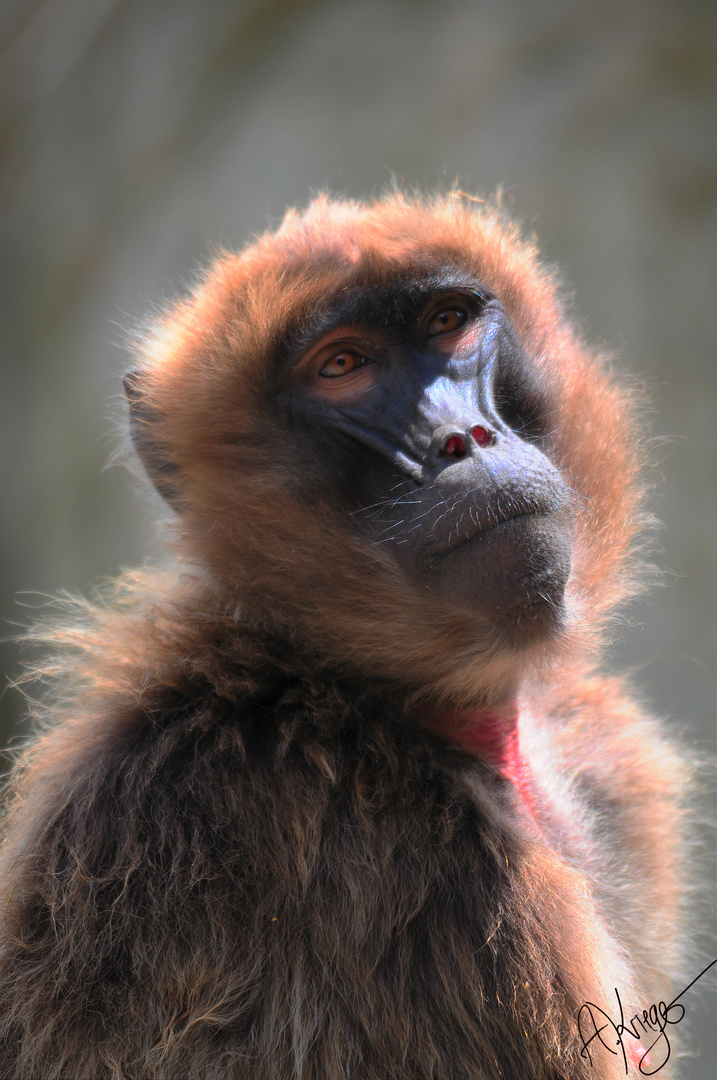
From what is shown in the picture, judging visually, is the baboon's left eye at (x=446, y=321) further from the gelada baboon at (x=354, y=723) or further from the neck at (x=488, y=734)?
the neck at (x=488, y=734)

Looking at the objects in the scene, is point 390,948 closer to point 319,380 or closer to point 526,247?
point 319,380

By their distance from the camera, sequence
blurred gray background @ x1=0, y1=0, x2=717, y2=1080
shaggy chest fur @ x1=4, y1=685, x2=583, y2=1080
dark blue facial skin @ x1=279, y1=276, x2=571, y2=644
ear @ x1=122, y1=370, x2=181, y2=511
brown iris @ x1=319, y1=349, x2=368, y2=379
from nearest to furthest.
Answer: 1. shaggy chest fur @ x1=4, y1=685, x2=583, y2=1080
2. dark blue facial skin @ x1=279, y1=276, x2=571, y2=644
3. brown iris @ x1=319, y1=349, x2=368, y2=379
4. ear @ x1=122, y1=370, x2=181, y2=511
5. blurred gray background @ x1=0, y1=0, x2=717, y2=1080

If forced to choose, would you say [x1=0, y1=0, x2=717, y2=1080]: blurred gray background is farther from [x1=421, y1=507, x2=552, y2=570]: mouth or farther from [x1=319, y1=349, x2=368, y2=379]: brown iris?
[x1=421, y1=507, x2=552, y2=570]: mouth

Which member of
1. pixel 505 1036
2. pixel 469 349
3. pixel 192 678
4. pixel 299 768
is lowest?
pixel 505 1036

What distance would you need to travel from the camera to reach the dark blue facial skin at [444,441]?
1.90 metres

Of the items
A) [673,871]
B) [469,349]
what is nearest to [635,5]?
[469,349]

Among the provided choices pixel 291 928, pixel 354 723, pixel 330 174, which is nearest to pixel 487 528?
pixel 354 723

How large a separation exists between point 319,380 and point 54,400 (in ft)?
13.0

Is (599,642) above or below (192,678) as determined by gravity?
below

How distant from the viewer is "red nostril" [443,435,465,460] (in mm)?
1935

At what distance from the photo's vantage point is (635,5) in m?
4.61

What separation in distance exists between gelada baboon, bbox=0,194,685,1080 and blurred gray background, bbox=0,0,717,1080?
2441mm

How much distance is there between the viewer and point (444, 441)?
1932mm
